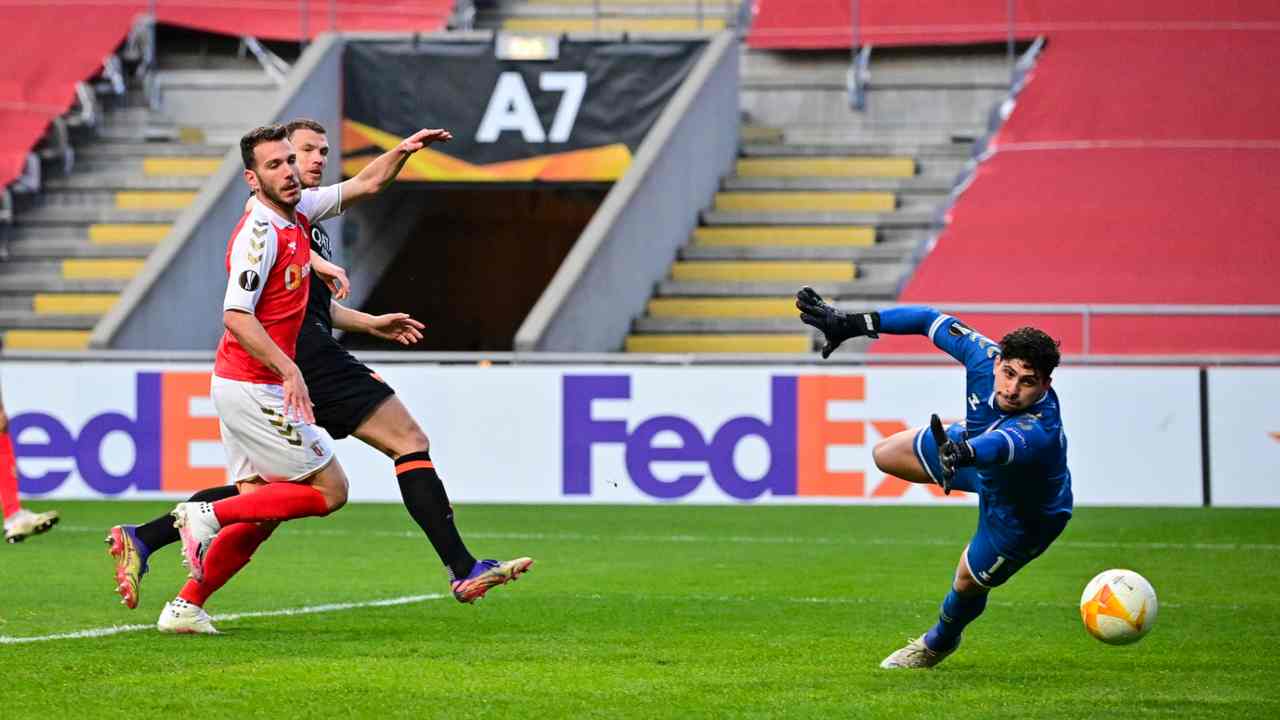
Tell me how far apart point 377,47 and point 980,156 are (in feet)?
24.7

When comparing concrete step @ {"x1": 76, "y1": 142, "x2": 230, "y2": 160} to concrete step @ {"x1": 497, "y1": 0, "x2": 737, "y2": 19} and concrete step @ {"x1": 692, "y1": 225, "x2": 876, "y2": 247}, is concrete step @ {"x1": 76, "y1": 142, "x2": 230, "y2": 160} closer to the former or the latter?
concrete step @ {"x1": 497, "y1": 0, "x2": 737, "y2": 19}

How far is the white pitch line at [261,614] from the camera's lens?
28.4ft

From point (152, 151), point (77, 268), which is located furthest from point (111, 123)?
point (77, 268)

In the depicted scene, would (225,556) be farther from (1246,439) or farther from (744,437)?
(1246,439)

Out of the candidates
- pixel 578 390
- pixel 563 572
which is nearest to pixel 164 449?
pixel 578 390

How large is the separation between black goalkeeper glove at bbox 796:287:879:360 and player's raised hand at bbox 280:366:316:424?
196 cm

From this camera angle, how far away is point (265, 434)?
863 cm

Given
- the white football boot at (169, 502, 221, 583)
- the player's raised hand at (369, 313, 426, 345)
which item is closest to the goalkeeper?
the player's raised hand at (369, 313, 426, 345)

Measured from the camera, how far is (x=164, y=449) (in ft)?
60.2

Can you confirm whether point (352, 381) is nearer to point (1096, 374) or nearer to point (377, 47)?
point (1096, 374)

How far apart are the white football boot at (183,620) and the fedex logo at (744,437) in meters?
9.35

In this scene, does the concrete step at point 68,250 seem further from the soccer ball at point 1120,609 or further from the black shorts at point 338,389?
the soccer ball at point 1120,609

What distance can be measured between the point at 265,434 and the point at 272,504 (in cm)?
29

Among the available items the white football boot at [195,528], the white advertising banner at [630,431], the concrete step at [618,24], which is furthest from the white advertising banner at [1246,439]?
the white football boot at [195,528]
